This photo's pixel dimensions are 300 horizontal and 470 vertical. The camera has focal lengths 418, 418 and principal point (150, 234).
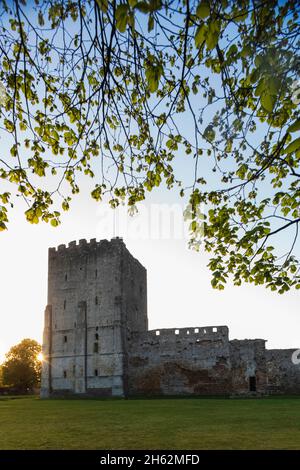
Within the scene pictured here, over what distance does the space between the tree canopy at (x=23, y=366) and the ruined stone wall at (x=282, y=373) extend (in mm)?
31889

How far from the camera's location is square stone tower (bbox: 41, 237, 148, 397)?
104 feet

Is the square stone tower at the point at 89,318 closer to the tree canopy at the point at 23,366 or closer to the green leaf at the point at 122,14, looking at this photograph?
the tree canopy at the point at 23,366

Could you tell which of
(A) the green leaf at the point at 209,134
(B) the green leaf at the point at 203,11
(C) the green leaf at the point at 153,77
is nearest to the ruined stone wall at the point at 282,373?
(A) the green leaf at the point at 209,134

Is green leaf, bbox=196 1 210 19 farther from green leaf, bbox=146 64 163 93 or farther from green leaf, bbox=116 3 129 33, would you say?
green leaf, bbox=146 64 163 93

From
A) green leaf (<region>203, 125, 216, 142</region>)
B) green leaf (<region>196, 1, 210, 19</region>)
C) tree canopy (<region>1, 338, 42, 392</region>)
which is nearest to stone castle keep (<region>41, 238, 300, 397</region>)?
tree canopy (<region>1, 338, 42, 392</region>)

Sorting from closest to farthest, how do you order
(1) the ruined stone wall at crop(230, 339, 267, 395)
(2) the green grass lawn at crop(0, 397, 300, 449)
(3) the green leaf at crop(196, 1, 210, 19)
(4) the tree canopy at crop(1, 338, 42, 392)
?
(3) the green leaf at crop(196, 1, 210, 19), (2) the green grass lawn at crop(0, 397, 300, 449), (1) the ruined stone wall at crop(230, 339, 267, 395), (4) the tree canopy at crop(1, 338, 42, 392)

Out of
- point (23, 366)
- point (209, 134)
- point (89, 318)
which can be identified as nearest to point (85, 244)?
point (89, 318)

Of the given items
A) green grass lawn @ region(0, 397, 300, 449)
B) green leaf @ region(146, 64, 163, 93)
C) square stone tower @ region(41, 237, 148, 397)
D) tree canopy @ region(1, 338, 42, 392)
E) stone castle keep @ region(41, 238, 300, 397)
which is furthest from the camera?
tree canopy @ region(1, 338, 42, 392)

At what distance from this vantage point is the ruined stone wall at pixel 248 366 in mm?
28438

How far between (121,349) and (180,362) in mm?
4505

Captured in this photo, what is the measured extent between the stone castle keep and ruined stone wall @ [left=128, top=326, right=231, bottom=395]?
0.22ft

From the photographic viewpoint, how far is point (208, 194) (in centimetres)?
730

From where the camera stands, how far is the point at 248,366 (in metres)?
29.0
